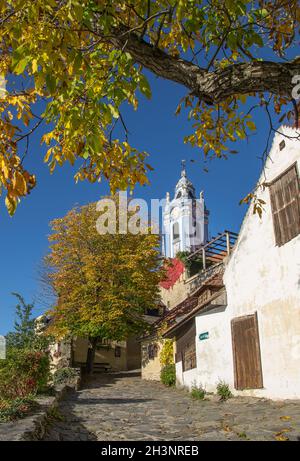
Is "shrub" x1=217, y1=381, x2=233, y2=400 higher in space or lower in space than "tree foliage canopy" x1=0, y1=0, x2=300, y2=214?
lower

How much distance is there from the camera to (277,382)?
1170 centimetres

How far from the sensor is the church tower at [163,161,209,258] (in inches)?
2189

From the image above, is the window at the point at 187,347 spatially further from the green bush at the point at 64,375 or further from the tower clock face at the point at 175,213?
the tower clock face at the point at 175,213

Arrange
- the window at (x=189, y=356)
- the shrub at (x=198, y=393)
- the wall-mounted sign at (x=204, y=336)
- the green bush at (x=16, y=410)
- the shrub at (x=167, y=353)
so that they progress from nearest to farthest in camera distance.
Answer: the green bush at (x=16, y=410)
the shrub at (x=198, y=393)
the wall-mounted sign at (x=204, y=336)
the window at (x=189, y=356)
the shrub at (x=167, y=353)

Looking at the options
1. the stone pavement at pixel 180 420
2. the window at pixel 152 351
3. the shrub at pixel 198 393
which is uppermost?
Result: the window at pixel 152 351

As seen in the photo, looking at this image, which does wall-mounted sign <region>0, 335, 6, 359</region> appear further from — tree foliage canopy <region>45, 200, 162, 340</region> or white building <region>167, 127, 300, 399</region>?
tree foliage canopy <region>45, 200, 162, 340</region>

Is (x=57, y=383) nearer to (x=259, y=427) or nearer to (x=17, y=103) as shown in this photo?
(x=259, y=427)

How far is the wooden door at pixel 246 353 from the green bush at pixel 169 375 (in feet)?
26.9

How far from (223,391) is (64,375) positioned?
9.36 meters

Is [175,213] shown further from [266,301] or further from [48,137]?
[48,137]

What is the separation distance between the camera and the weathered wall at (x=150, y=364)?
25.4m

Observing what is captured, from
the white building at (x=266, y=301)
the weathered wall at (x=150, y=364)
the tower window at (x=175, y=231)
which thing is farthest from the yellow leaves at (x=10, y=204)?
the tower window at (x=175, y=231)

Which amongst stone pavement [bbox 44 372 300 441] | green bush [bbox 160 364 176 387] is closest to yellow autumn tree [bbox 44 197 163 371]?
green bush [bbox 160 364 176 387]

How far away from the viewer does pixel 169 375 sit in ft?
70.9
